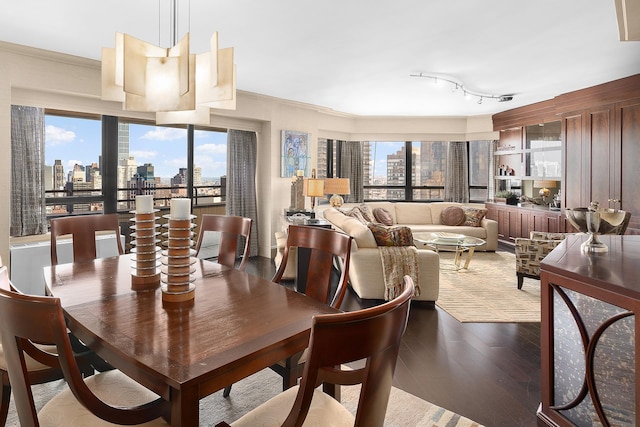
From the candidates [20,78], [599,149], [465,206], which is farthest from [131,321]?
[465,206]

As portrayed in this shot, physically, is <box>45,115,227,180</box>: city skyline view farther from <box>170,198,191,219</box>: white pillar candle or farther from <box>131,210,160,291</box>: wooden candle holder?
<box>170,198,191,219</box>: white pillar candle

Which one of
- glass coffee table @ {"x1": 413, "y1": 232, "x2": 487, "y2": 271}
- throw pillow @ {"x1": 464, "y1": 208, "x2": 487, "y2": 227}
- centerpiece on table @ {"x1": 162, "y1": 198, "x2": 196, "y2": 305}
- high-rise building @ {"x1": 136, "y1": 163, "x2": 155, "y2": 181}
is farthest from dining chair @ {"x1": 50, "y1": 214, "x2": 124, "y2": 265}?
throw pillow @ {"x1": 464, "y1": 208, "x2": 487, "y2": 227}

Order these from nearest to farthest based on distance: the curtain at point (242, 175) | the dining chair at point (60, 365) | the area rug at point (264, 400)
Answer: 1. the dining chair at point (60, 365)
2. the area rug at point (264, 400)
3. the curtain at point (242, 175)

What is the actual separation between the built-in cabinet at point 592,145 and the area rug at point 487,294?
1526 mm

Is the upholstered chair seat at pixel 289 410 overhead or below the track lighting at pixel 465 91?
below

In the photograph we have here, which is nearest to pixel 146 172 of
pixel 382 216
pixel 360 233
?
pixel 360 233

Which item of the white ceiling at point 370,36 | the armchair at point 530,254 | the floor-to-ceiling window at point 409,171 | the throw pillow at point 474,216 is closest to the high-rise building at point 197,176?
the white ceiling at point 370,36

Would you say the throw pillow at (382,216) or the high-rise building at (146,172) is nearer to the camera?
the high-rise building at (146,172)

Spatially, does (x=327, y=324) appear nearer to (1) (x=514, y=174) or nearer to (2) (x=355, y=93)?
(2) (x=355, y=93)

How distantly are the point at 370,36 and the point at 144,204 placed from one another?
2545 mm

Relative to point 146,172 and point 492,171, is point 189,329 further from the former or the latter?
point 492,171

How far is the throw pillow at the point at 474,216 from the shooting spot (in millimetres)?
7254

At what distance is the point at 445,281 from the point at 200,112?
383cm

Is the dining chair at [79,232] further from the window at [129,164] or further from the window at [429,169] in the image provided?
the window at [429,169]
